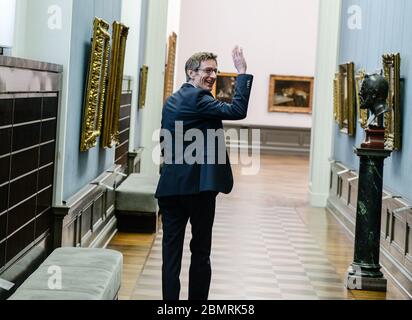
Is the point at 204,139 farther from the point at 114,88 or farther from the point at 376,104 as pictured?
the point at 114,88

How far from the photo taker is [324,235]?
42.5ft

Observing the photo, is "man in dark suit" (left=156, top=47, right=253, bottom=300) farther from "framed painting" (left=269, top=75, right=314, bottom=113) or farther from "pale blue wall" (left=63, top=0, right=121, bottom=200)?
"framed painting" (left=269, top=75, right=314, bottom=113)

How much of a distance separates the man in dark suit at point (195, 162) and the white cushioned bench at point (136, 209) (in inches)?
203

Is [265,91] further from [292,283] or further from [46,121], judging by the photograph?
[46,121]

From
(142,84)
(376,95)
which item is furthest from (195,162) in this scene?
(142,84)

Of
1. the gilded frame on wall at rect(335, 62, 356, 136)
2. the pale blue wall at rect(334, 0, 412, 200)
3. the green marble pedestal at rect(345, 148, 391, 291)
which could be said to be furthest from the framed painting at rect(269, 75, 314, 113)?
the green marble pedestal at rect(345, 148, 391, 291)

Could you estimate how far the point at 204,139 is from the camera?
6.33 meters

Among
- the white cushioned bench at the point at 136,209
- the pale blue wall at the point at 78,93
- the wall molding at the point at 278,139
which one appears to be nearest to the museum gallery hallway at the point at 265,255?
the white cushioned bench at the point at 136,209

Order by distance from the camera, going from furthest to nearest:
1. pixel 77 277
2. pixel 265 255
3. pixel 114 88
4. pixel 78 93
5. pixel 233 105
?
1. pixel 265 255
2. pixel 114 88
3. pixel 78 93
4. pixel 233 105
5. pixel 77 277

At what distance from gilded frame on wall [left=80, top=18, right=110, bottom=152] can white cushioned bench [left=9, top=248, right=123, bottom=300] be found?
7.26 feet

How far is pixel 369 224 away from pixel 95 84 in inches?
135

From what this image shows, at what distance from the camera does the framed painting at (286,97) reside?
3066 centimetres

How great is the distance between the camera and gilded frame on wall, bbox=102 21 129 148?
10078 mm
